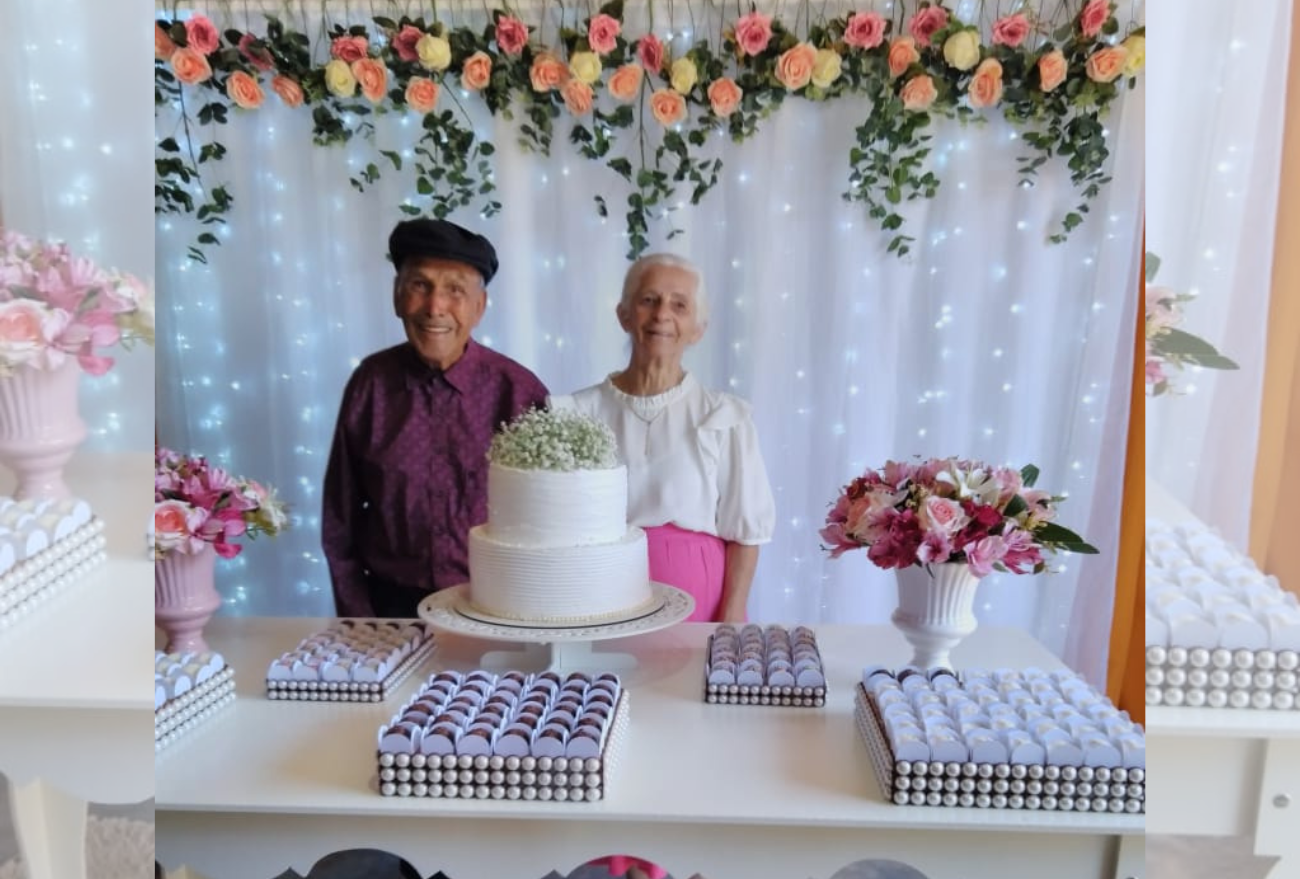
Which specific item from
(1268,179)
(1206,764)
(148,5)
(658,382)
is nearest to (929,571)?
(1206,764)

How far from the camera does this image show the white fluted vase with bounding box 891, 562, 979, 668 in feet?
3.69

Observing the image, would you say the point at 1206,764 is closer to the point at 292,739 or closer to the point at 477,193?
the point at 292,739

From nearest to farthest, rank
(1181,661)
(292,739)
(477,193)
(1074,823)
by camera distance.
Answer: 1. (1181,661)
2. (1074,823)
3. (292,739)
4. (477,193)

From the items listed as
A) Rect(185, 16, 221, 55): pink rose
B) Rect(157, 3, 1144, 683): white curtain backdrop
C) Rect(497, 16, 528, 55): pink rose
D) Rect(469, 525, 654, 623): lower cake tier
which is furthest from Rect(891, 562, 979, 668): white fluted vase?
Rect(185, 16, 221, 55): pink rose

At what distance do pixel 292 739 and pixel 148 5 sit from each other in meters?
0.77

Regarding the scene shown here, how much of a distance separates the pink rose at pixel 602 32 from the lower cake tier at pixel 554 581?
1085 mm

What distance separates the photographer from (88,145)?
1.62 feet

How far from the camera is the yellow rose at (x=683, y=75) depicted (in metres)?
1.79

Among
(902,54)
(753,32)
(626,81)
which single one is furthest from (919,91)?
(626,81)

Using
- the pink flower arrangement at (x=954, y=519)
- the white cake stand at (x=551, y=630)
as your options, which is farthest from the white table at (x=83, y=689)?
the pink flower arrangement at (x=954, y=519)

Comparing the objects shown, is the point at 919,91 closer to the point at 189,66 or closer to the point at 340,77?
the point at 340,77

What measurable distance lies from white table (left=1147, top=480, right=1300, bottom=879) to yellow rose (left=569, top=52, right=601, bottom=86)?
5.16 ft

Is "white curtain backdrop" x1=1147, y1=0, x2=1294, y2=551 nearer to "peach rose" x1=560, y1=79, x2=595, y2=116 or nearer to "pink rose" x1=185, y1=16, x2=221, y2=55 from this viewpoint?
"peach rose" x1=560, y1=79, x2=595, y2=116

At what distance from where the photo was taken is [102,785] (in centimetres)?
53
